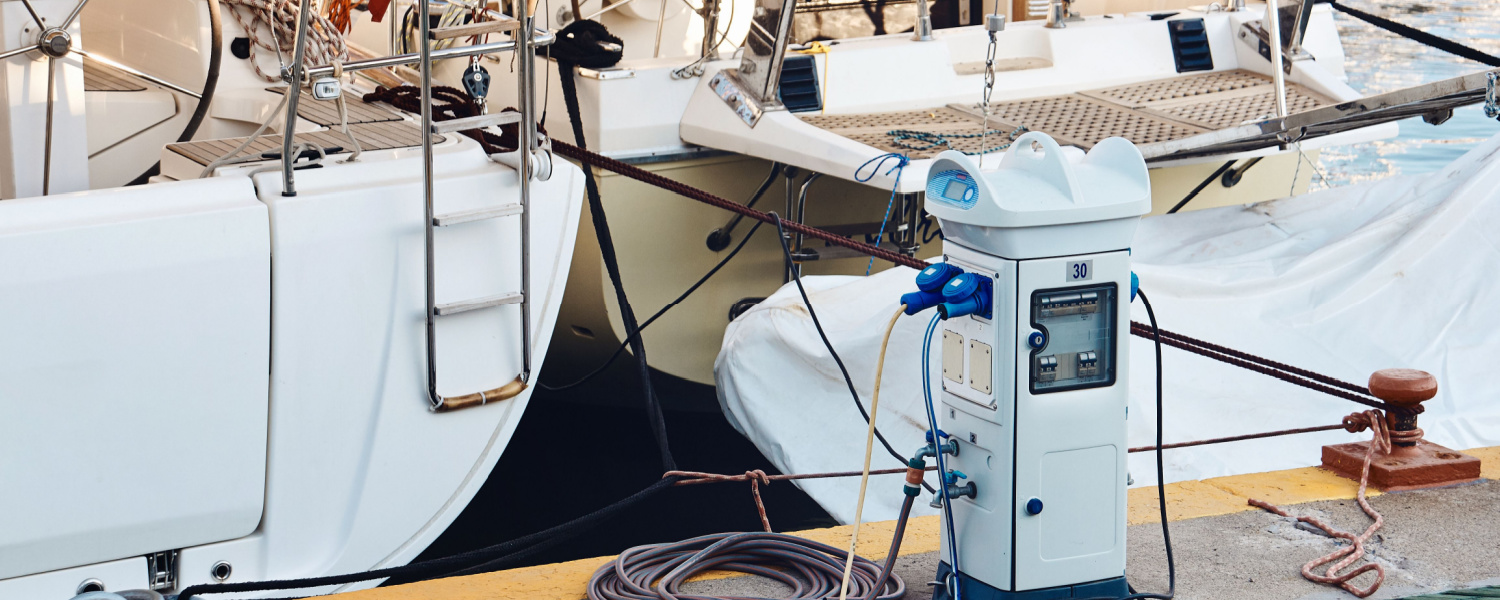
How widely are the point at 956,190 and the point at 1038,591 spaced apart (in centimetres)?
72

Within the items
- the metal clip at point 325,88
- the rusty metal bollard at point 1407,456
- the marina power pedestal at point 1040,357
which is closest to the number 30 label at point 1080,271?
the marina power pedestal at point 1040,357

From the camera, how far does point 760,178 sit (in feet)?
18.5

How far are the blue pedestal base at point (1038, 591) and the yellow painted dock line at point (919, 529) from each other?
0.37 meters

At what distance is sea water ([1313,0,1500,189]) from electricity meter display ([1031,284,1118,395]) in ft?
14.4

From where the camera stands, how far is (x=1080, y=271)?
2.38 meters

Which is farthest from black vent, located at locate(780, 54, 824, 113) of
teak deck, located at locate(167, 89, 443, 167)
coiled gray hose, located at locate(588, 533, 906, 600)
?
coiled gray hose, located at locate(588, 533, 906, 600)

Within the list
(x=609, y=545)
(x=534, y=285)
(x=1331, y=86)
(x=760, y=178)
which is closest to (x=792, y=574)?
(x=534, y=285)

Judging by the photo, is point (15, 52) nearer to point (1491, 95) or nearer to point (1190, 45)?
point (1491, 95)

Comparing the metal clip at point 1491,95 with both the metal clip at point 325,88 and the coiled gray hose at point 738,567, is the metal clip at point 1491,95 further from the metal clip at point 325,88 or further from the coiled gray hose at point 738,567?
the metal clip at point 325,88

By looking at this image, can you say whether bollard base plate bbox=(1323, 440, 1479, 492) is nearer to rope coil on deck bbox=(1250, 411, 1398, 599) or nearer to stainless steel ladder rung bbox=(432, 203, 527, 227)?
rope coil on deck bbox=(1250, 411, 1398, 599)

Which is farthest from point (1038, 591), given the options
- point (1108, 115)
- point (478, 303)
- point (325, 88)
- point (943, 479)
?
point (1108, 115)

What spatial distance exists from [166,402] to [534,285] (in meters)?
0.91

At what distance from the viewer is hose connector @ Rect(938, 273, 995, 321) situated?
2377mm

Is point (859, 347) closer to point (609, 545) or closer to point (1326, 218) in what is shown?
point (609, 545)
